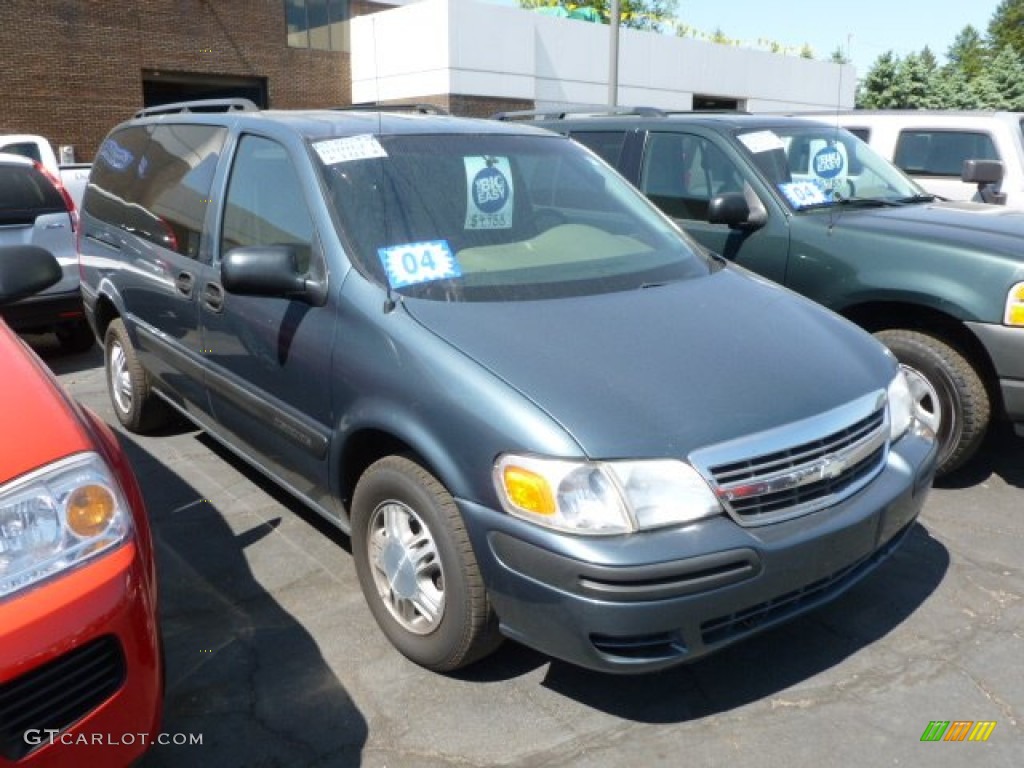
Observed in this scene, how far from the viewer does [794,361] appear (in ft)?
9.20

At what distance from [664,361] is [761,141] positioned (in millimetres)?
2915

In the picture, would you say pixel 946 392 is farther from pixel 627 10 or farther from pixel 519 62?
pixel 627 10

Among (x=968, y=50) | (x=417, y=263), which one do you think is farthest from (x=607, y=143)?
(x=968, y=50)

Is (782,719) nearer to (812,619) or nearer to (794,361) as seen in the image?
(812,619)

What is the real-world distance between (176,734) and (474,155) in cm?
235

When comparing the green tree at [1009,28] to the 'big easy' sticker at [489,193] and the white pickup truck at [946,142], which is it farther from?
the 'big easy' sticker at [489,193]

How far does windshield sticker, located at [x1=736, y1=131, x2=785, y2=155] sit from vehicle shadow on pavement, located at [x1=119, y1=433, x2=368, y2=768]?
3304 mm

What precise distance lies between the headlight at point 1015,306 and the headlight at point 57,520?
3717 millimetres

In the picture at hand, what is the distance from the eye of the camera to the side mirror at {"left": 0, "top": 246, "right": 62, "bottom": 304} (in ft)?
9.75

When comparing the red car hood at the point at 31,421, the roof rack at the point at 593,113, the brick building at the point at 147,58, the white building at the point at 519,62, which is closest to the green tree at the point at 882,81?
the white building at the point at 519,62

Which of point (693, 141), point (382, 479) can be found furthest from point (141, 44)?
point (382, 479)

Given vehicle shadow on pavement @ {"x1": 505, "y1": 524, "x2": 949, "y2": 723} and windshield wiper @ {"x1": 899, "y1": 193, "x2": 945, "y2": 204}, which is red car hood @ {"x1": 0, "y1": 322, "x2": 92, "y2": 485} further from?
windshield wiper @ {"x1": 899, "y1": 193, "x2": 945, "y2": 204}

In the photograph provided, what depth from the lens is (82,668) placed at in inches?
71.9

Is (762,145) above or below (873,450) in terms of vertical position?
above
